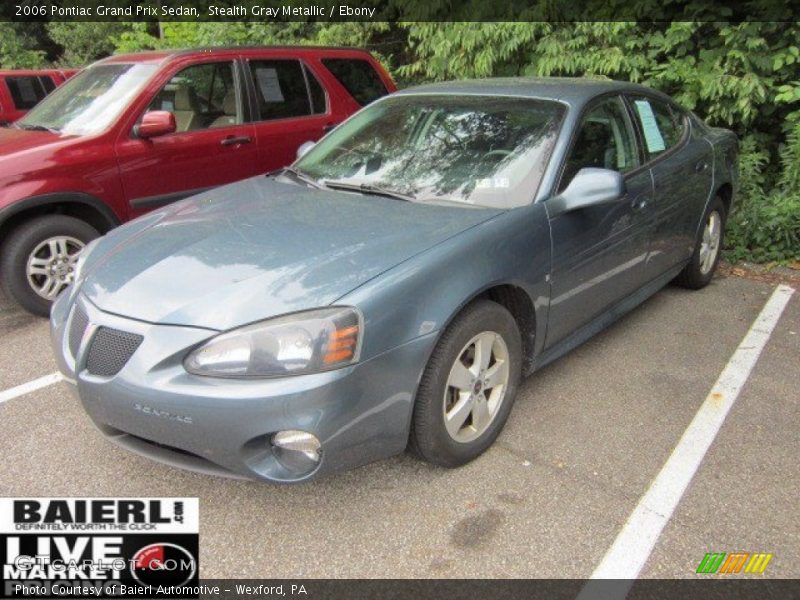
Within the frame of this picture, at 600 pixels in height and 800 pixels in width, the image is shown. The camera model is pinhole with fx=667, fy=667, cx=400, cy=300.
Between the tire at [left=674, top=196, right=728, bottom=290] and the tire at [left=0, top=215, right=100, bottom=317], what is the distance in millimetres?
4093

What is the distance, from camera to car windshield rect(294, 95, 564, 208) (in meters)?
3.03

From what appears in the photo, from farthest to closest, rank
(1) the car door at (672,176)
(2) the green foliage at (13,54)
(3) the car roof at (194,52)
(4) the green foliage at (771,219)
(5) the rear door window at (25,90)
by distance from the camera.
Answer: (2) the green foliage at (13,54) → (5) the rear door window at (25,90) → (4) the green foliage at (771,219) → (3) the car roof at (194,52) → (1) the car door at (672,176)

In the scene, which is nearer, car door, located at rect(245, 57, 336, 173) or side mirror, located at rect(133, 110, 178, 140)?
side mirror, located at rect(133, 110, 178, 140)

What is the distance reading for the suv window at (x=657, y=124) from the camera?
3.85 metres

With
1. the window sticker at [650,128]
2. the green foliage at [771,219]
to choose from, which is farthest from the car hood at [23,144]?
the green foliage at [771,219]

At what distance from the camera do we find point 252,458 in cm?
222

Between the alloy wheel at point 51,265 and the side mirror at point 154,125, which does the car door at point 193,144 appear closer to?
the side mirror at point 154,125

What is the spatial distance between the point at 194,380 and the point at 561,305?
173 centimetres

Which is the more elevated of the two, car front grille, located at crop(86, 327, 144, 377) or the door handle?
the door handle

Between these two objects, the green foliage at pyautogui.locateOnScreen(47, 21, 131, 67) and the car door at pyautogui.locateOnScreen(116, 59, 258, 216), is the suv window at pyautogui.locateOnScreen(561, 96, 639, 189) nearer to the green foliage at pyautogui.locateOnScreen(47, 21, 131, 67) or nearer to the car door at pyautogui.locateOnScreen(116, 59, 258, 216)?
the car door at pyautogui.locateOnScreen(116, 59, 258, 216)

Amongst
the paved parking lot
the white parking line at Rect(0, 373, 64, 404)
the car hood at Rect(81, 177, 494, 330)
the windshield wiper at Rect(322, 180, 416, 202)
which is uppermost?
the windshield wiper at Rect(322, 180, 416, 202)

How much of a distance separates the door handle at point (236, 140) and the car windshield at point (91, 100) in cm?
69

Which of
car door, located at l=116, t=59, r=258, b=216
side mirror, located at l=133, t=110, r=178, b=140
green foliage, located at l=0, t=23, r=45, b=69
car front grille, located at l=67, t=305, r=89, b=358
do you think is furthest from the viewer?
green foliage, located at l=0, t=23, r=45, b=69

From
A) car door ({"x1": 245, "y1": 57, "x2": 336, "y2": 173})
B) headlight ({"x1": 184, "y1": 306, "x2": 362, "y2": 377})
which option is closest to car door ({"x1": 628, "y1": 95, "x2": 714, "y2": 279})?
headlight ({"x1": 184, "y1": 306, "x2": 362, "y2": 377})
